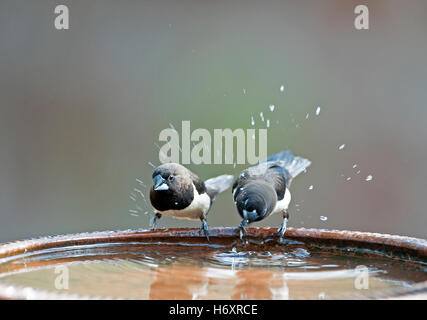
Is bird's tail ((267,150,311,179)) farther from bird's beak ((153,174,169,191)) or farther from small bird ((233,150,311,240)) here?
bird's beak ((153,174,169,191))

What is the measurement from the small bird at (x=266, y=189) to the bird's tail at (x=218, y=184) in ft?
0.64

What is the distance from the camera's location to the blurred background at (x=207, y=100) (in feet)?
20.7

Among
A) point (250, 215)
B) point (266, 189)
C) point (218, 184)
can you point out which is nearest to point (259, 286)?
point (250, 215)

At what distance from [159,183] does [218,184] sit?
2.85 feet

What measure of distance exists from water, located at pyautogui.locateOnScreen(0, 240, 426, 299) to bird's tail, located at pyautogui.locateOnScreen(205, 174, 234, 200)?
143 centimetres

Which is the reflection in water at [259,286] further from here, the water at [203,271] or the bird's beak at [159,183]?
the bird's beak at [159,183]

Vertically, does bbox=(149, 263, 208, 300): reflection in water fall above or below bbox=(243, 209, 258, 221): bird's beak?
above

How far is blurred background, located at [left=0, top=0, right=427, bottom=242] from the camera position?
631cm

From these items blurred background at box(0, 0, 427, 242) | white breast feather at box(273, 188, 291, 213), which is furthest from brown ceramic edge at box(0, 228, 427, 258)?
blurred background at box(0, 0, 427, 242)

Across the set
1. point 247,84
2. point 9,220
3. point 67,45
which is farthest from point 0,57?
point 247,84

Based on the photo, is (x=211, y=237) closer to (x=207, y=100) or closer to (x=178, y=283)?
(x=178, y=283)

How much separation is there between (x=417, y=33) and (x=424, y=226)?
2.07 m

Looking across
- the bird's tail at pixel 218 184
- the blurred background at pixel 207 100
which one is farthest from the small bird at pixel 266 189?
the blurred background at pixel 207 100
